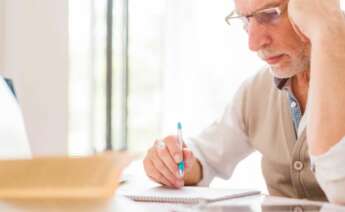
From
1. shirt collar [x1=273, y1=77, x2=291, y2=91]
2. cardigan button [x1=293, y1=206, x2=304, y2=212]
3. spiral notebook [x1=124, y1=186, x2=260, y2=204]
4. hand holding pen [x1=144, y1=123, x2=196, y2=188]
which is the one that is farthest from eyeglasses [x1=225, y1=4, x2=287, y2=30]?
cardigan button [x1=293, y1=206, x2=304, y2=212]

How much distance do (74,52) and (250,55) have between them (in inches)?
32.5

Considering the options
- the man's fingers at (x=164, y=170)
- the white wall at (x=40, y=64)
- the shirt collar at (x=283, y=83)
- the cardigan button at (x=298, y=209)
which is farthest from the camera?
the white wall at (x=40, y=64)

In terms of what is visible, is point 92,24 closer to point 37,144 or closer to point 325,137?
point 37,144

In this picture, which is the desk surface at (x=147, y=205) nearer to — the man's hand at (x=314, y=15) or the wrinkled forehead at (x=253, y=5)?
the man's hand at (x=314, y=15)

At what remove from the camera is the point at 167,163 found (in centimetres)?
132

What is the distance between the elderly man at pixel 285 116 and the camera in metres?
1.09

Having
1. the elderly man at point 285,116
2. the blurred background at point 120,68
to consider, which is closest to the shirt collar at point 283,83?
the elderly man at point 285,116

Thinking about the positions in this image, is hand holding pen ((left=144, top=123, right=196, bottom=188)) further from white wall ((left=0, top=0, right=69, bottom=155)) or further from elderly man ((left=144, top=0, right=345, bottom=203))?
white wall ((left=0, top=0, right=69, bottom=155))

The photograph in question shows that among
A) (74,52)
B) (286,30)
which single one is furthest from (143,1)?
(286,30)

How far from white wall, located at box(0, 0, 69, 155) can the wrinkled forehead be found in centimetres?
116

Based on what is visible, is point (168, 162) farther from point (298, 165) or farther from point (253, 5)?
point (253, 5)

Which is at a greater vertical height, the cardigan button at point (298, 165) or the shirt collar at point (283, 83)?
the shirt collar at point (283, 83)

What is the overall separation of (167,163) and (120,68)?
160cm

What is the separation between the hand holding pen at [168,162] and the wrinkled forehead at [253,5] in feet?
1.04
